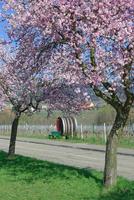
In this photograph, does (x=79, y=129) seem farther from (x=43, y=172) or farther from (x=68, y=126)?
(x=43, y=172)

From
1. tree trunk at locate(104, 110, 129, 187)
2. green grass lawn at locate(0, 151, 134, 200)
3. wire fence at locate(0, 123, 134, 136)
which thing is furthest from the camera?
wire fence at locate(0, 123, 134, 136)

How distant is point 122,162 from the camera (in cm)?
2402

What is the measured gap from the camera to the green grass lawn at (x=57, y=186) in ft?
42.1

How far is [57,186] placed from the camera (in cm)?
1413

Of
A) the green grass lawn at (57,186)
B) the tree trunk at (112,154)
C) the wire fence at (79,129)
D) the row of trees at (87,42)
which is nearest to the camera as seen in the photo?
the row of trees at (87,42)


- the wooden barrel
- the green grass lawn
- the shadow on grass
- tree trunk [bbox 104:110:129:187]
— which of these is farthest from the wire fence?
tree trunk [bbox 104:110:129:187]

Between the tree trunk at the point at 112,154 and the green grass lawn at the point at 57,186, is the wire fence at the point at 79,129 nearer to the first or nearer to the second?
the green grass lawn at the point at 57,186

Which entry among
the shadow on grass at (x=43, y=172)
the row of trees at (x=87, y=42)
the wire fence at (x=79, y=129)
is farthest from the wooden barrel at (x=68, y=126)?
the row of trees at (x=87, y=42)

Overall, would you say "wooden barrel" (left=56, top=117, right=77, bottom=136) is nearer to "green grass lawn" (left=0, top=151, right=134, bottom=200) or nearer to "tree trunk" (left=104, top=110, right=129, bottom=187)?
"green grass lawn" (left=0, top=151, right=134, bottom=200)

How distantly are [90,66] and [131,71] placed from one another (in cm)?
90

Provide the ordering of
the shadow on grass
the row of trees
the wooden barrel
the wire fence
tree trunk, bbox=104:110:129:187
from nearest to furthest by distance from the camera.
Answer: the row of trees < tree trunk, bbox=104:110:129:187 < the shadow on grass < the wire fence < the wooden barrel

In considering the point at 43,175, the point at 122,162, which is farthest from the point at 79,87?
the point at 122,162

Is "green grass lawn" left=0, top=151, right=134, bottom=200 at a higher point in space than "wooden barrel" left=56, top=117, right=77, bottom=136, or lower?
lower

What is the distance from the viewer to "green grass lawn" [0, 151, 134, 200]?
1284 centimetres
